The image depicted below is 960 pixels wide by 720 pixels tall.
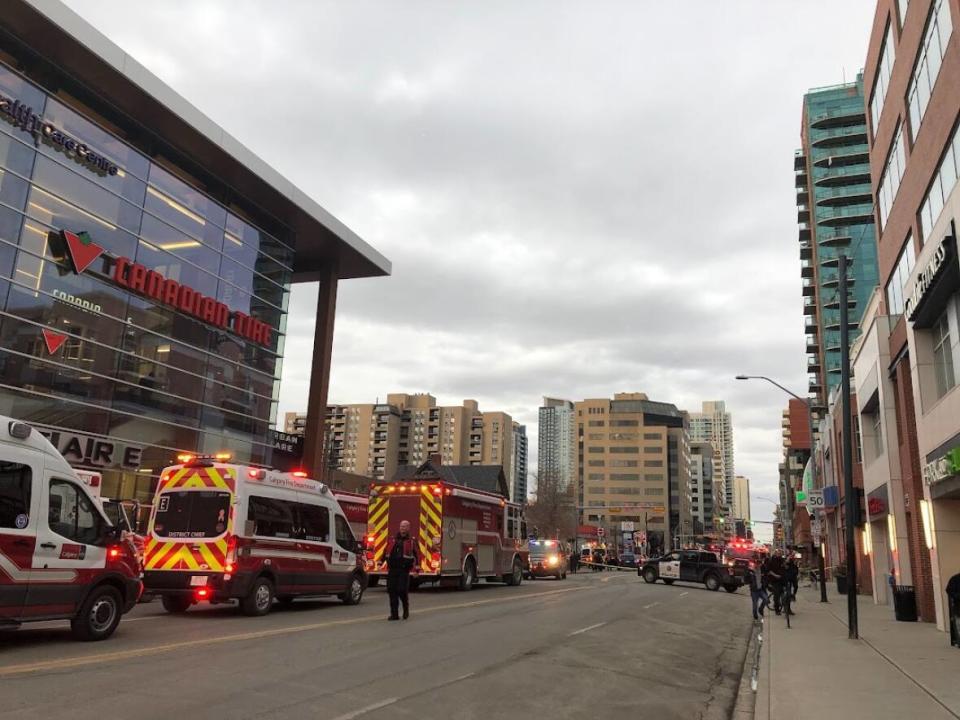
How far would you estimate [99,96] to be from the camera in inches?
1008

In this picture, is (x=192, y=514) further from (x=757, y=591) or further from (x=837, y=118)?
(x=837, y=118)

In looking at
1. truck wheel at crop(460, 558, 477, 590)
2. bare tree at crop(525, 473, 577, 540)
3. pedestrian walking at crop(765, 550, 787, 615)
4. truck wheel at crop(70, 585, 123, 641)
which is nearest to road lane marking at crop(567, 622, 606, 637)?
pedestrian walking at crop(765, 550, 787, 615)

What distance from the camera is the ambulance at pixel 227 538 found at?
1355 centimetres

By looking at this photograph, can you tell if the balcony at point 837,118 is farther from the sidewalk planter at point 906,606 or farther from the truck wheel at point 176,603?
the truck wheel at point 176,603

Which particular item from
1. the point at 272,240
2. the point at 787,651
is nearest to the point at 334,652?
the point at 787,651

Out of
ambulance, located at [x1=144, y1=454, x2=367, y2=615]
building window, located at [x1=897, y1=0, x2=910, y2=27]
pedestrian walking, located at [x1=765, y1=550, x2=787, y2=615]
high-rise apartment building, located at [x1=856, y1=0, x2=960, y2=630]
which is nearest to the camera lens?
ambulance, located at [x1=144, y1=454, x2=367, y2=615]

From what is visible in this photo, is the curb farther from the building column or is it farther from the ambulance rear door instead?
the building column

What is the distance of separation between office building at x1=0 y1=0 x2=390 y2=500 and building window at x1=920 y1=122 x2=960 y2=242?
77.4 ft

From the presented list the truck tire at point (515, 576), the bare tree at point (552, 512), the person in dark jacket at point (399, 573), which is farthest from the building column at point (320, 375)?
the bare tree at point (552, 512)

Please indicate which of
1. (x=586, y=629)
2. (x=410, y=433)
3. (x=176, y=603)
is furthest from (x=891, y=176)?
(x=410, y=433)

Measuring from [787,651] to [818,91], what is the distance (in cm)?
10039

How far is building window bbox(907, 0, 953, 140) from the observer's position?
15.9 m

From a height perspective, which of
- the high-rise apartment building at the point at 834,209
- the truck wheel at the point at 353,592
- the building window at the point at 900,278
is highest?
the high-rise apartment building at the point at 834,209

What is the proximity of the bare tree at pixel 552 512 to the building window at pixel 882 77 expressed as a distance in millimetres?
70116
